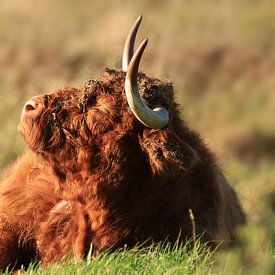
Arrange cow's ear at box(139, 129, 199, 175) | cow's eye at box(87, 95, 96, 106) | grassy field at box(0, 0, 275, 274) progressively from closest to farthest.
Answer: cow's ear at box(139, 129, 199, 175)
cow's eye at box(87, 95, 96, 106)
grassy field at box(0, 0, 275, 274)

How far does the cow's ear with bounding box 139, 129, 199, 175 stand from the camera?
6.22 metres

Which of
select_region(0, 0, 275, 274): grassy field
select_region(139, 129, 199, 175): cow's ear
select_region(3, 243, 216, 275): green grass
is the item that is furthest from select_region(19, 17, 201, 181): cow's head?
select_region(0, 0, 275, 274): grassy field

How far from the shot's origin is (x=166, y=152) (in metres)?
6.22

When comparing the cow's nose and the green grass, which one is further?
the cow's nose

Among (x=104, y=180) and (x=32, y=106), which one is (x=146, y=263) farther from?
(x=32, y=106)

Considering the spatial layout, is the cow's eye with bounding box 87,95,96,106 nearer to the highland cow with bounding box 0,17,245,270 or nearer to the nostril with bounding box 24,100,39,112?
the highland cow with bounding box 0,17,245,270

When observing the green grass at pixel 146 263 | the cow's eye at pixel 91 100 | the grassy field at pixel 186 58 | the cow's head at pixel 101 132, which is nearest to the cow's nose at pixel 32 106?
the cow's head at pixel 101 132

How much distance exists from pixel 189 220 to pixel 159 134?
602 millimetres

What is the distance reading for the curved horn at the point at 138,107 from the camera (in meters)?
5.99

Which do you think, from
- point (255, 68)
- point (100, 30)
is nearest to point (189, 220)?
point (100, 30)

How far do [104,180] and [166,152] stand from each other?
43 centimetres

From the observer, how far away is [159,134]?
20.6 feet

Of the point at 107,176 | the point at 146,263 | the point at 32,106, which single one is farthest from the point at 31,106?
the point at 146,263

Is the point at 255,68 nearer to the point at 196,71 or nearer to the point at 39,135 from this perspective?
the point at 196,71
